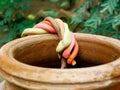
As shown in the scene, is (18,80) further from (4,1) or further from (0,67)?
(4,1)

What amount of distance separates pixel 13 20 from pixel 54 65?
2.67 metres

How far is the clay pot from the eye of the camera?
3.39ft

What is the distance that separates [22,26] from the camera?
3854 mm

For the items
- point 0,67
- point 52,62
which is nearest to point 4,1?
point 52,62

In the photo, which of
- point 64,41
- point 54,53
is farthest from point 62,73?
point 54,53

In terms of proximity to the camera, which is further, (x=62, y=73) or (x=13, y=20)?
(x=13, y=20)

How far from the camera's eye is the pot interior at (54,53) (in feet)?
4.41

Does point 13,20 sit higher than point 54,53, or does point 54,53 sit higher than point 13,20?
point 54,53

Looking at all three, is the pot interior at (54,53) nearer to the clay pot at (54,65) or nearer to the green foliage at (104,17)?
the clay pot at (54,65)

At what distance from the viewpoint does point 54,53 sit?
56.4 inches

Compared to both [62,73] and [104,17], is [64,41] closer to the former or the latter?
[62,73]

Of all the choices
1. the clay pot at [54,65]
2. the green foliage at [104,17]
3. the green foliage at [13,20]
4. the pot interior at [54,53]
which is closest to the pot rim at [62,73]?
the clay pot at [54,65]

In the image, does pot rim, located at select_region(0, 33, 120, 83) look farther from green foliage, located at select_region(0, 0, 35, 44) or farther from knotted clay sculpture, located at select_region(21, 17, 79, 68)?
green foliage, located at select_region(0, 0, 35, 44)

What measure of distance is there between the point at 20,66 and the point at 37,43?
1.02ft
